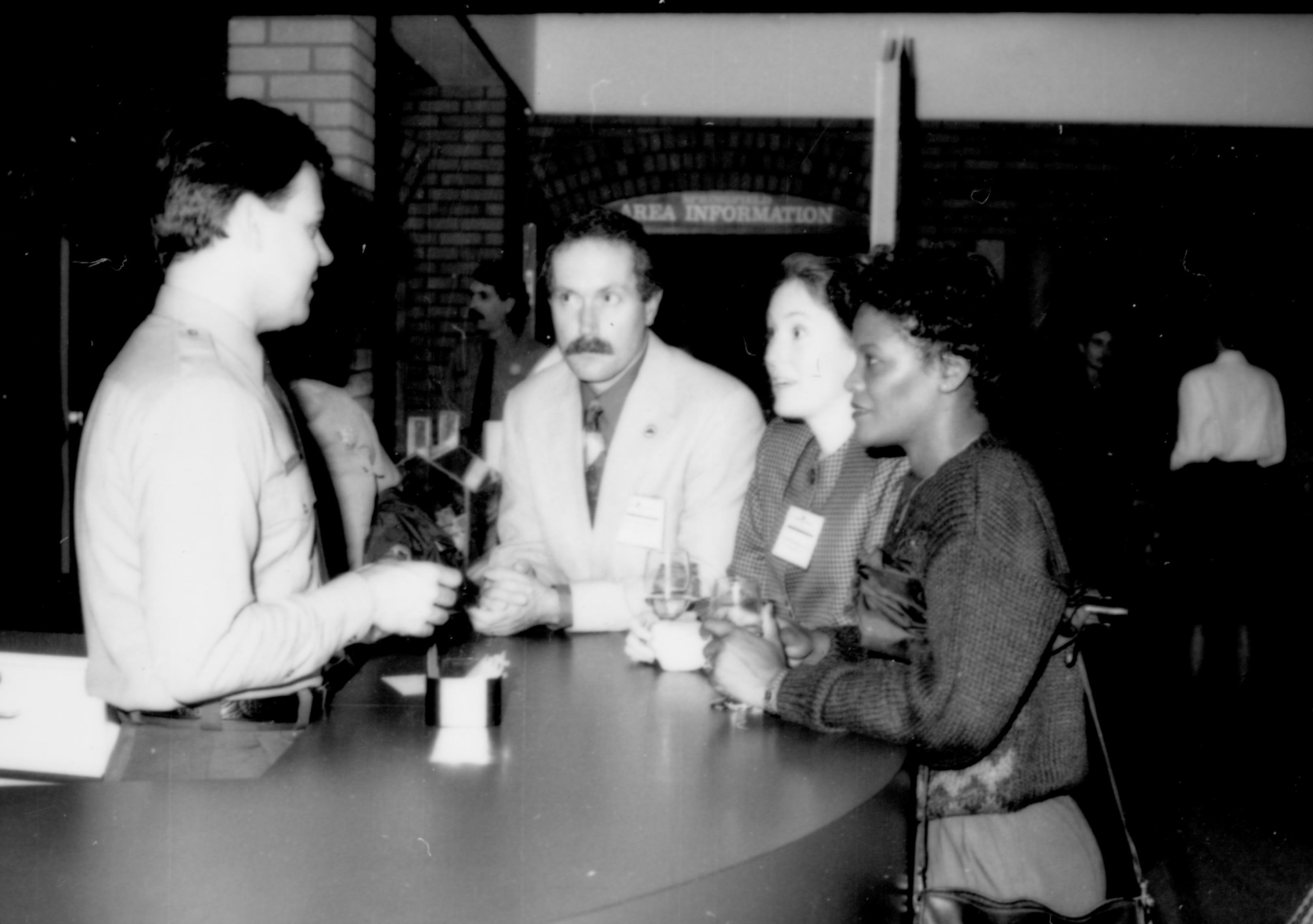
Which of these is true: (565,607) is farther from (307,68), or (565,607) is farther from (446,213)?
(446,213)

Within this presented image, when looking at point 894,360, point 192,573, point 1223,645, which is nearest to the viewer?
point 192,573

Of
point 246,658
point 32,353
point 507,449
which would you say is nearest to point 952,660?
point 246,658

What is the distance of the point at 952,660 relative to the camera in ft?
4.75

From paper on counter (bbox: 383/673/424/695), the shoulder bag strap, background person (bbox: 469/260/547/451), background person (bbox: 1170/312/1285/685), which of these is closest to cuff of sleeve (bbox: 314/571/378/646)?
paper on counter (bbox: 383/673/424/695)

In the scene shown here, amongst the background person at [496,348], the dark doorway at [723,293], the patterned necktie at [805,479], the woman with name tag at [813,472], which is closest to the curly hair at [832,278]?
the woman with name tag at [813,472]

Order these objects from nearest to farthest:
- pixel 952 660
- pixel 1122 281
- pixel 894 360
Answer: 1. pixel 952 660
2. pixel 894 360
3. pixel 1122 281

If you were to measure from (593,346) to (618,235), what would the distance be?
0.26 m

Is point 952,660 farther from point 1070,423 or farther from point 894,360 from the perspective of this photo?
point 1070,423

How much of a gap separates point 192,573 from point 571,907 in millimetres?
656

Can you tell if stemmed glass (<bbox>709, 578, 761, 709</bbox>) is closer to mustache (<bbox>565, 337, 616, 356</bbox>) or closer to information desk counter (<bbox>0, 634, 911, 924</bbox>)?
information desk counter (<bbox>0, 634, 911, 924</bbox>)

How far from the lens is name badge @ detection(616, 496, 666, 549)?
7.60ft

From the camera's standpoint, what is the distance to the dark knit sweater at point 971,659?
4.75 feet

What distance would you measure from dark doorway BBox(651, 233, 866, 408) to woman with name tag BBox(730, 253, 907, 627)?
5.23 meters

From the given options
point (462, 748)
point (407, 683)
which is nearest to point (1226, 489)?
point (407, 683)
